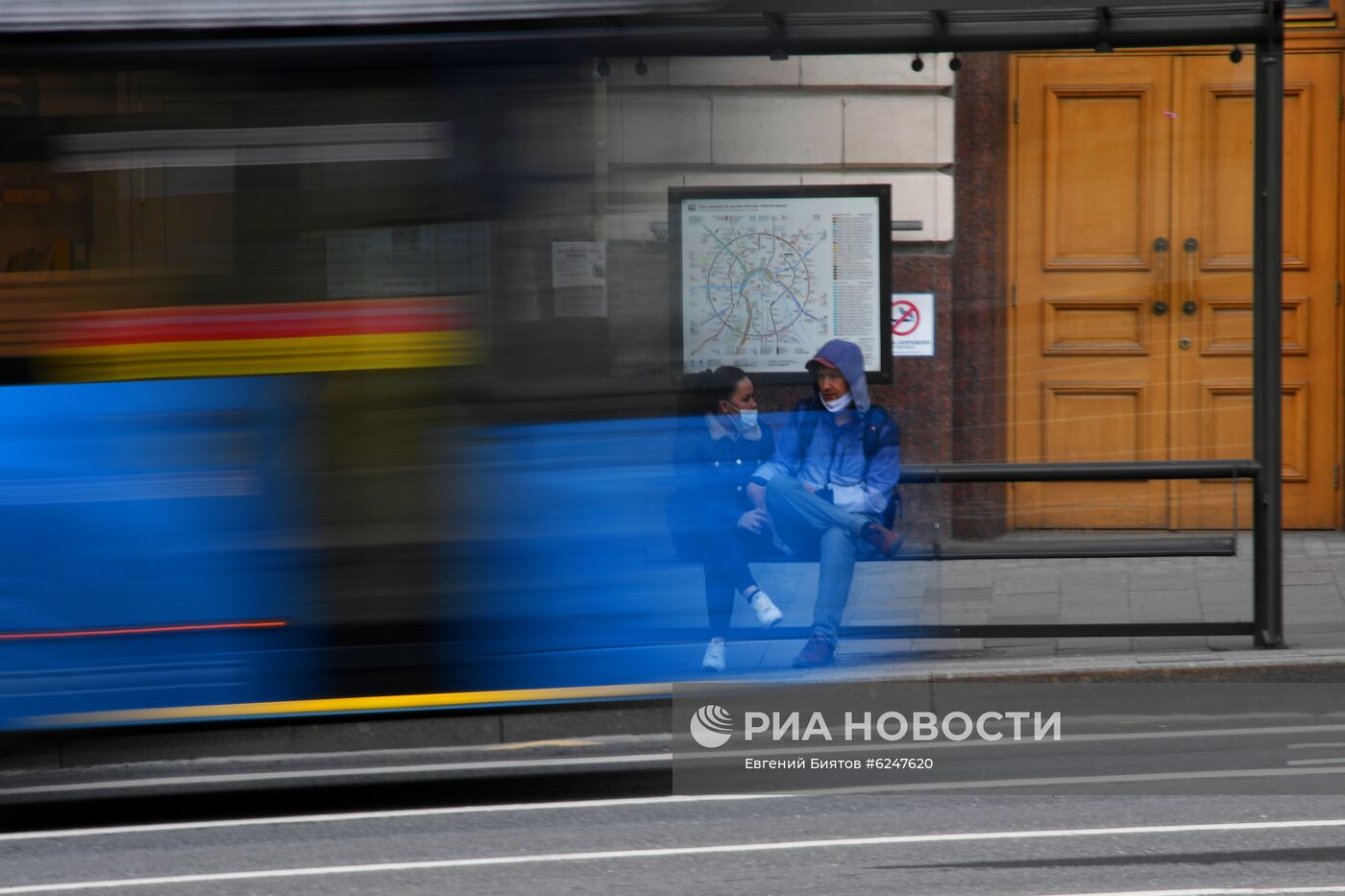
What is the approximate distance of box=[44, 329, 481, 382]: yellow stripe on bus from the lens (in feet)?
18.7

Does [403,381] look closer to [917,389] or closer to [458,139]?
[458,139]

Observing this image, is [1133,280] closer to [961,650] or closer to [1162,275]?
[1162,275]

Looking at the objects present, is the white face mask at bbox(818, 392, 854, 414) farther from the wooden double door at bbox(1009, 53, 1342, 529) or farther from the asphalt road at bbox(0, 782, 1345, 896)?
the asphalt road at bbox(0, 782, 1345, 896)

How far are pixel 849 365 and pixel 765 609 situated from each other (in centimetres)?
130

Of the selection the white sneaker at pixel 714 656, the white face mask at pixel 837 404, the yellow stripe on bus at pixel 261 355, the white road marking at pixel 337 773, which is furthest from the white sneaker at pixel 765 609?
the yellow stripe on bus at pixel 261 355

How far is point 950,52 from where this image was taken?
8117 millimetres

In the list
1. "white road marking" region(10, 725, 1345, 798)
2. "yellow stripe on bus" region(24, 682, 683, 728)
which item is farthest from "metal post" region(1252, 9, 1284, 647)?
"yellow stripe on bus" region(24, 682, 683, 728)

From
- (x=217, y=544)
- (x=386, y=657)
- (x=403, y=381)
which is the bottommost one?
(x=386, y=657)

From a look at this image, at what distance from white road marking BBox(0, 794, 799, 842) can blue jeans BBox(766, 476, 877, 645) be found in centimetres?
159

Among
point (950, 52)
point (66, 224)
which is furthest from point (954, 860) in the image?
point (950, 52)

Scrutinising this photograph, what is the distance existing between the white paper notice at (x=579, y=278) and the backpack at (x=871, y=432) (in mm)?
2064

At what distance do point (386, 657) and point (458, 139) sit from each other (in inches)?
68.9

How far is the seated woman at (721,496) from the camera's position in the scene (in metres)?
6.20

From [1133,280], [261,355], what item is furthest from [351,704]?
[1133,280]
